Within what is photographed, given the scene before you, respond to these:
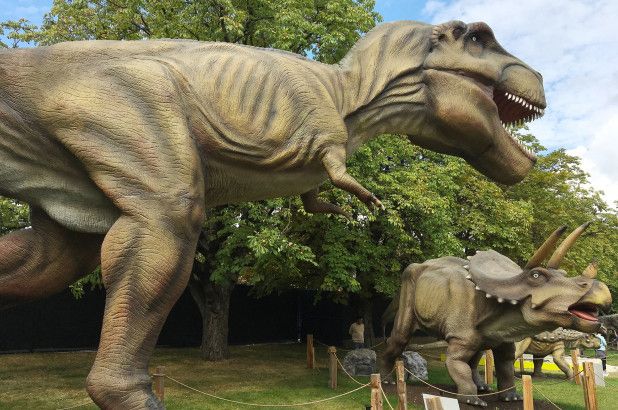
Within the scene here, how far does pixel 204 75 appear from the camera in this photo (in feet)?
9.78

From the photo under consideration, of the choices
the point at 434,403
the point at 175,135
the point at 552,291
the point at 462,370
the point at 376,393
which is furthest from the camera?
the point at 462,370

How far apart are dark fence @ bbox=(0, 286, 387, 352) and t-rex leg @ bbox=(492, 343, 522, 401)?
8834 millimetres

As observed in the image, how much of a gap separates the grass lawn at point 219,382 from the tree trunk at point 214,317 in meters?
0.32

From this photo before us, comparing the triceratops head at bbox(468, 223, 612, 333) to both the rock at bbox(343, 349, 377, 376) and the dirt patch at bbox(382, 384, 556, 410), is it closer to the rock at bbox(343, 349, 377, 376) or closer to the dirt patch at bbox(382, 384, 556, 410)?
the dirt patch at bbox(382, 384, 556, 410)

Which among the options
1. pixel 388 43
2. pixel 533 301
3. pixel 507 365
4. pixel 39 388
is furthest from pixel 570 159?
pixel 388 43

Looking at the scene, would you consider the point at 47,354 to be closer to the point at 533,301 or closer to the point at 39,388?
the point at 39,388

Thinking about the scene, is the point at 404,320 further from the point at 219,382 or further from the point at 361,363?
the point at 219,382

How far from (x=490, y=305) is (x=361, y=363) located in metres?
5.53

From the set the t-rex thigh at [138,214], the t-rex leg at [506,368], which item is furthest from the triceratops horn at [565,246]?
the t-rex thigh at [138,214]

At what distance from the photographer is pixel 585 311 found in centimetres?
653

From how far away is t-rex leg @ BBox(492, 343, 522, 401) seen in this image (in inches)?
348

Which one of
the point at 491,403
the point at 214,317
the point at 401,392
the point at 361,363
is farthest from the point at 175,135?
the point at 214,317

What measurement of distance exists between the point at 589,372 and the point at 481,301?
186cm

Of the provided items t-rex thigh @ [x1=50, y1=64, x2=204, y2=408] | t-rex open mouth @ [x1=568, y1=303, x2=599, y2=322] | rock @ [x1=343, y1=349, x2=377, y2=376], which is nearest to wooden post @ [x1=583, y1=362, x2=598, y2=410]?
t-rex open mouth @ [x1=568, y1=303, x2=599, y2=322]
